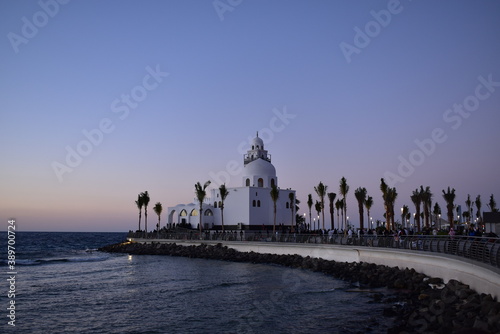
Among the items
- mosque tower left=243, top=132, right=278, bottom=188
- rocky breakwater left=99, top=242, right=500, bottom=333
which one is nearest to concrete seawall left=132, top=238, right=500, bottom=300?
rocky breakwater left=99, top=242, right=500, bottom=333

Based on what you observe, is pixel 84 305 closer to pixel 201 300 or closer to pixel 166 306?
pixel 166 306

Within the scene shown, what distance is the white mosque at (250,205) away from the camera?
7169cm

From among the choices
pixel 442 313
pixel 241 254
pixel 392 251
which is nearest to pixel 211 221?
pixel 241 254

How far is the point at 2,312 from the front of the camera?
24.2 metres

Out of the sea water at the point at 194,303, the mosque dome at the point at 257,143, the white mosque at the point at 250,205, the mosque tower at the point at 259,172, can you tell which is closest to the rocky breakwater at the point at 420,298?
the sea water at the point at 194,303

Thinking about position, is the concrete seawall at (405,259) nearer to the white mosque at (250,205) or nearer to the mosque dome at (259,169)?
the white mosque at (250,205)

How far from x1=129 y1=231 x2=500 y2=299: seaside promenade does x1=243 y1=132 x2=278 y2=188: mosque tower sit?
18.7 meters

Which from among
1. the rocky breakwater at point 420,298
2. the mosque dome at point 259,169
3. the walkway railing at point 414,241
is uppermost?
the mosque dome at point 259,169

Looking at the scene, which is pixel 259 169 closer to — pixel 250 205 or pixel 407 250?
pixel 250 205

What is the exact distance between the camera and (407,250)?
28531 millimetres

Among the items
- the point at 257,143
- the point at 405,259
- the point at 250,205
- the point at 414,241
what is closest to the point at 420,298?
the point at 405,259

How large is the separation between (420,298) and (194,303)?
12.0m

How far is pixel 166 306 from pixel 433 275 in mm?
14787

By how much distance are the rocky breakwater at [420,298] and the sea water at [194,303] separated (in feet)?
3.59
